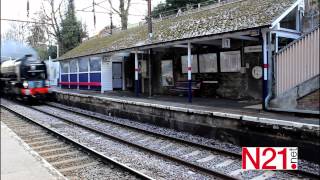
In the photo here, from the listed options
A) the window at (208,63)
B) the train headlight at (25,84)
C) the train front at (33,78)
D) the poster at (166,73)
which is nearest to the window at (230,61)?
the window at (208,63)

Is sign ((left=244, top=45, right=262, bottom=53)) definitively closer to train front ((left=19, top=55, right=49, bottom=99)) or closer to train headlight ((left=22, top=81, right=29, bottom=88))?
train front ((left=19, top=55, right=49, bottom=99))

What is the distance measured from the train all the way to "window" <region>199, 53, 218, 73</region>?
10.0 m

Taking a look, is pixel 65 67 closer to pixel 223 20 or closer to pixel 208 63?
pixel 208 63

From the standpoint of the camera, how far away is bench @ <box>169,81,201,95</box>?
660 inches

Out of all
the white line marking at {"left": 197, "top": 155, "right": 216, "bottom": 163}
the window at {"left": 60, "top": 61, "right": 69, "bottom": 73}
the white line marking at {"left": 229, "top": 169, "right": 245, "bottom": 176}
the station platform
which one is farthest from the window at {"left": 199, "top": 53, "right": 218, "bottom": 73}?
the window at {"left": 60, "top": 61, "right": 69, "bottom": 73}

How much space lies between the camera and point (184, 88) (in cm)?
1727

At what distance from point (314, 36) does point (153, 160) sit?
5453 mm

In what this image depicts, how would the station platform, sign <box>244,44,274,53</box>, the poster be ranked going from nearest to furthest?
the station platform < sign <box>244,44,274,53</box> < the poster

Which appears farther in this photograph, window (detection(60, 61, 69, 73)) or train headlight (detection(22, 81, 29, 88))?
window (detection(60, 61, 69, 73))

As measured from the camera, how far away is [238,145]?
30.8 ft

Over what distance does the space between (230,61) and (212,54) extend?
1.09 metres

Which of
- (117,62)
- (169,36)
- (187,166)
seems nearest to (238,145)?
(187,166)

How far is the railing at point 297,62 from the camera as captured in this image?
952cm

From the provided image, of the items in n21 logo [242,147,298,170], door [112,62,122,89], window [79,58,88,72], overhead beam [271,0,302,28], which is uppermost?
overhead beam [271,0,302,28]
